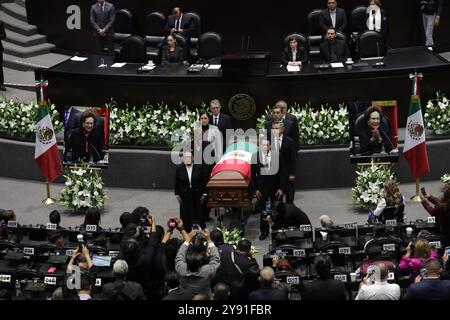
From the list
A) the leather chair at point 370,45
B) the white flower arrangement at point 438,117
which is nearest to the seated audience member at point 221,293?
the white flower arrangement at point 438,117

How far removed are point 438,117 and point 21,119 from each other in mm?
7961

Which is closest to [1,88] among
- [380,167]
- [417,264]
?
[380,167]

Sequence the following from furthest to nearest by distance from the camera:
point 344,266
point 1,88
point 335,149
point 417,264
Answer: point 1,88 → point 335,149 → point 344,266 → point 417,264

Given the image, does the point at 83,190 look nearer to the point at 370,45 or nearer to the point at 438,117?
the point at 438,117

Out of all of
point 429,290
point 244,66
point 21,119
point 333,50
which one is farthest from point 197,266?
point 333,50

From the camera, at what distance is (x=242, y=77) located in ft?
65.4

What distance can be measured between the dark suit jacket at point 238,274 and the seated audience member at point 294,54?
8018 millimetres

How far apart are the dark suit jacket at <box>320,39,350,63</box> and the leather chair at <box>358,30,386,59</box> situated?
1.06 ft

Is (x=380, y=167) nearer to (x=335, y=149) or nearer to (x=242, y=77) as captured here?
(x=335, y=149)

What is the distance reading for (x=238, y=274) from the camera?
1335 cm

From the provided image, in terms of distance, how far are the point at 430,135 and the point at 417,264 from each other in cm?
701

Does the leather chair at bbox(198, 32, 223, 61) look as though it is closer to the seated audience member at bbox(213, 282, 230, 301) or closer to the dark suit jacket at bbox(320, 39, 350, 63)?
the dark suit jacket at bbox(320, 39, 350, 63)

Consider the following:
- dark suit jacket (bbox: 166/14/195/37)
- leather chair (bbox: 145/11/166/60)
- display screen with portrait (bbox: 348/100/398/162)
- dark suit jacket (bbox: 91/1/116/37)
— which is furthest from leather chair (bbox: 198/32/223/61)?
display screen with portrait (bbox: 348/100/398/162)
